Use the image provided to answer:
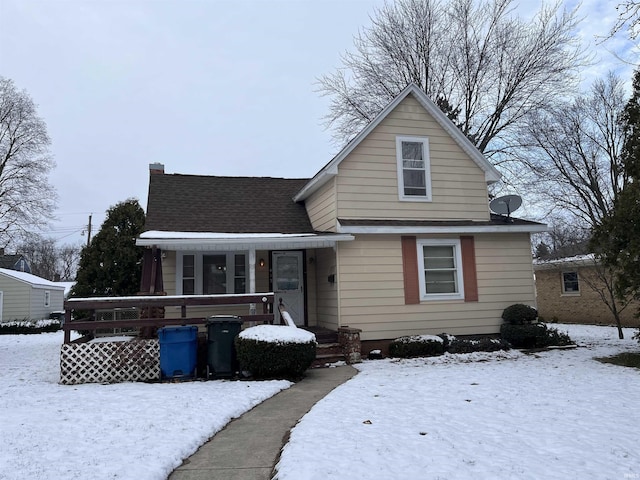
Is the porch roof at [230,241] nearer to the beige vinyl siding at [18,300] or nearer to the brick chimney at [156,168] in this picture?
the brick chimney at [156,168]

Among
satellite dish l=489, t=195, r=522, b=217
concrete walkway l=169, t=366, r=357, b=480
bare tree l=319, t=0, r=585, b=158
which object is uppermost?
bare tree l=319, t=0, r=585, b=158

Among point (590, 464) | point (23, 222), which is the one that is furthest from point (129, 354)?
point (23, 222)

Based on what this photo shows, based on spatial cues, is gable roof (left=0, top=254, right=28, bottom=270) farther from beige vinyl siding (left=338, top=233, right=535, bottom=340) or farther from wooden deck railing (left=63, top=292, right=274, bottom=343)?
beige vinyl siding (left=338, top=233, right=535, bottom=340)

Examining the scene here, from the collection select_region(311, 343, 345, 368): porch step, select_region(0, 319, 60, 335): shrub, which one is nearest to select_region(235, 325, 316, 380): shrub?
select_region(311, 343, 345, 368): porch step

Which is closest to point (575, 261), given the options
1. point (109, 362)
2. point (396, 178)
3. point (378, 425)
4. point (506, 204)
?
point (506, 204)

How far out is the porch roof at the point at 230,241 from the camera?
33.0 feet

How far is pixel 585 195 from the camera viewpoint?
25.2 meters

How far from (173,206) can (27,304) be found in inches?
859

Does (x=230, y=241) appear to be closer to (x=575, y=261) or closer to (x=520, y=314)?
(x=520, y=314)

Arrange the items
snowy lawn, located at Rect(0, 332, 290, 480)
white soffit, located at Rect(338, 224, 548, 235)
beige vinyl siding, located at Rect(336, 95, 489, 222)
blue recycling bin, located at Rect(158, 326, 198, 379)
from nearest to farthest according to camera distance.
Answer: snowy lawn, located at Rect(0, 332, 290, 480), blue recycling bin, located at Rect(158, 326, 198, 379), white soffit, located at Rect(338, 224, 548, 235), beige vinyl siding, located at Rect(336, 95, 489, 222)

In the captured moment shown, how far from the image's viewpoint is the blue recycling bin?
8.33 metres

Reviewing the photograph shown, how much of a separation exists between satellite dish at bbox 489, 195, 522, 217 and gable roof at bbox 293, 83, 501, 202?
25.0 inches

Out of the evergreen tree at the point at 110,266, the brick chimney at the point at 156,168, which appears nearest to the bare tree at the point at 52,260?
the evergreen tree at the point at 110,266

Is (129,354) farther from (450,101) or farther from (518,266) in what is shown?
(450,101)
